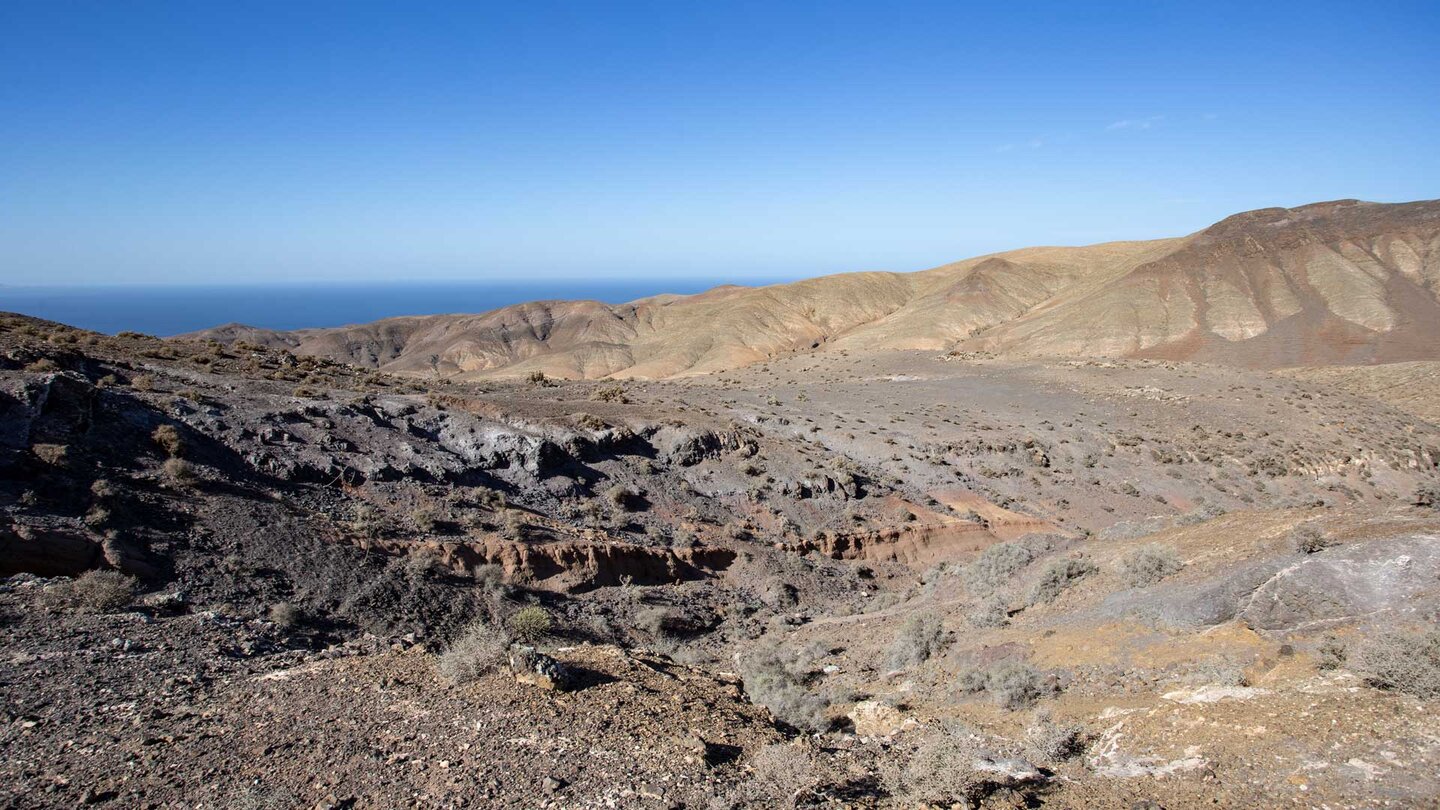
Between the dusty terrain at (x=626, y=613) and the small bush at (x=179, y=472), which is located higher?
the small bush at (x=179, y=472)

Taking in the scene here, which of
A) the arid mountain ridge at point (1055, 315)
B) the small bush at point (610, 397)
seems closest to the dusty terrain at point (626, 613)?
the small bush at point (610, 397)

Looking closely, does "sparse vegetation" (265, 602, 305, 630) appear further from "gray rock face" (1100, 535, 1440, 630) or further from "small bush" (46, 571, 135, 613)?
"gray rock face" (1100, 535, 1440, 630)

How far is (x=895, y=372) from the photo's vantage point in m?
45.0

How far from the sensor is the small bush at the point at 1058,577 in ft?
38.2

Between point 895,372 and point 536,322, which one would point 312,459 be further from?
point 536,322

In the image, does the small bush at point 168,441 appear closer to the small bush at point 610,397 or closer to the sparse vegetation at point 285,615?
the sparse vegetation at point 285,615

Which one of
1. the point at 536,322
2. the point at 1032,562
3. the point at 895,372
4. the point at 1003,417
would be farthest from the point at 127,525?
the point at 536,322

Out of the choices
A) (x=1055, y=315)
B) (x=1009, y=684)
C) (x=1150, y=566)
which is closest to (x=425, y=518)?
(x=1009, y=684)

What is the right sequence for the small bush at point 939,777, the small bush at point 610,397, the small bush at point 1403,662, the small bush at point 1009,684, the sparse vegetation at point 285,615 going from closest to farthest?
the small bush at point 939,777 < the small bush at point 1403,662 < the small bush at point 1009,684 < the sparse vegetation at point 285,615 < the small bush at point 610,397

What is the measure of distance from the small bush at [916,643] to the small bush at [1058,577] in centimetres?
176

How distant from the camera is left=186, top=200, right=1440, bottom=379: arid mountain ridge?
54497 millimetres

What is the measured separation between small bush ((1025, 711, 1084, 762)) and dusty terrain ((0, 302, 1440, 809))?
0.05m

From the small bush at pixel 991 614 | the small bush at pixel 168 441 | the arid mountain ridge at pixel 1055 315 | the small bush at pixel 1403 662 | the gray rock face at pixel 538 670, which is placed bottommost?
the small bush at pixel 991 614

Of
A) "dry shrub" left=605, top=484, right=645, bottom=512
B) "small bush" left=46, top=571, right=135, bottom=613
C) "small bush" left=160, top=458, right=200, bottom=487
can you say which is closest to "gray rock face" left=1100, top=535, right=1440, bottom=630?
"dry shrub" left=605, top=484, right=645, bottom=512
